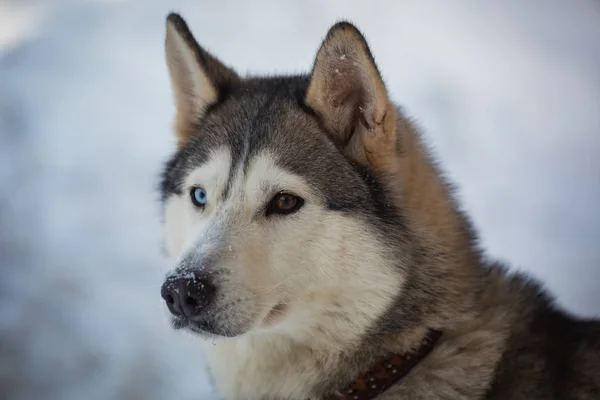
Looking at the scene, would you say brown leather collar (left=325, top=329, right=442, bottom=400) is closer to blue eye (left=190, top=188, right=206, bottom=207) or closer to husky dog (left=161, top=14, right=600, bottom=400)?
husky dog (left=161, top=14, right=600, bottom=400)

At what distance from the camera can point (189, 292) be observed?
165cm

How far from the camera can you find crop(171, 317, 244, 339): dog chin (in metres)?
1.72

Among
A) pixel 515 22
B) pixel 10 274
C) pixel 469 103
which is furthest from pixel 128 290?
pixel 515 22

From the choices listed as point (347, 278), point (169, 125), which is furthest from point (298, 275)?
point (169, 125)

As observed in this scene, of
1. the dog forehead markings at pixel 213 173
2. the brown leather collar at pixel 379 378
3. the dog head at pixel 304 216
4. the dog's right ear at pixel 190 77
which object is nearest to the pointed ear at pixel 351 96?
the dog head at pixel 304 216

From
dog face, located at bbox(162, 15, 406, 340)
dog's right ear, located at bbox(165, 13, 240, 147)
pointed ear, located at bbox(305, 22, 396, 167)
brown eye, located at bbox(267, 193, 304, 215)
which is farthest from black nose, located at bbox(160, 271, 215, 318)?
dog's right ear, located at bbox(165, 13, 240, 147)

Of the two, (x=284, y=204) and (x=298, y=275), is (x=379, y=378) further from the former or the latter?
(x=284, y=204)

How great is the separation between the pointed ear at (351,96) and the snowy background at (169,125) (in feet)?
6.34

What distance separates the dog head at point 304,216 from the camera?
1724 mm

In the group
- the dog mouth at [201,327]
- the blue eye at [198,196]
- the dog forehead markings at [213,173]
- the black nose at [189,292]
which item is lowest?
the dog mouth at [201,327]

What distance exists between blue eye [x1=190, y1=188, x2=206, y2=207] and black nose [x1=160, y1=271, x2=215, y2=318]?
417 millimetres

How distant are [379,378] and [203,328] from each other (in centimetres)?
55

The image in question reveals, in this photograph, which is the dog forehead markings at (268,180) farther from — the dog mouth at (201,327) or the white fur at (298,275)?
the dog mouth at (201,327)

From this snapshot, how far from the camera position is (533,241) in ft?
12.7
